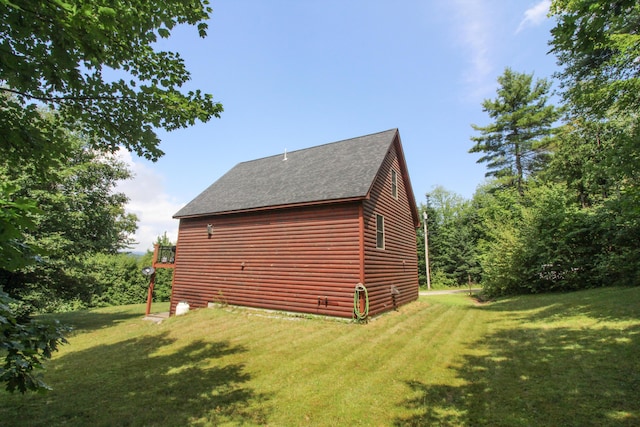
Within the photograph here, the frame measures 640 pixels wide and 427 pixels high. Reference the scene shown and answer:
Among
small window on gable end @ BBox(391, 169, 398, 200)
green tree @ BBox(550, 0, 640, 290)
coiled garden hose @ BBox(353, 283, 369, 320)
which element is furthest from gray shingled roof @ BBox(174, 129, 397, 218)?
green tree @ BBox(550, 0, 640, 290)

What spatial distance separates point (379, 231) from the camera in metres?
12.5

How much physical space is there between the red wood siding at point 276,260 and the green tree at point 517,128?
24.8 metres

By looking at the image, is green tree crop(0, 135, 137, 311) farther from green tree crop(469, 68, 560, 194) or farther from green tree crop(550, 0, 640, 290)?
green tree crop(469, 68, 560, 194)

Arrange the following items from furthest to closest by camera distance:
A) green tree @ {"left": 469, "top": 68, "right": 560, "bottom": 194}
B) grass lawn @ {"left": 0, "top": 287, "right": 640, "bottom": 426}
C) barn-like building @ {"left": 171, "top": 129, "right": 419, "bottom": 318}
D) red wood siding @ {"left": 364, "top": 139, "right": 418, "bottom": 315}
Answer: green tree @ {"left": 469, "top": 68, "right": 560, "bottom": 194}, red wood siding @ {"left": 364, "top": 139, "right": 418, "bottom": 315}, barn-like building @ {"left": 171, "top": 129, "right": 419, "bottom": 318}, grass lawn @ {"left": 0, "top": 287, "right": 640, "bottom": 426}

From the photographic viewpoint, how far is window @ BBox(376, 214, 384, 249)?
12.3m

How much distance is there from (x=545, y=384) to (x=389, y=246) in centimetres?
864

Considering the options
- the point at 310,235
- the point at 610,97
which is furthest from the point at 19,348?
the point at 610,97

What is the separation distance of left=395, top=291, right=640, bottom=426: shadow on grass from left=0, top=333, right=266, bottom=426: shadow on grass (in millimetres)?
2734

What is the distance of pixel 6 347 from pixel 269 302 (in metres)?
10.2

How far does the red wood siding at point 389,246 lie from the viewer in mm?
11305

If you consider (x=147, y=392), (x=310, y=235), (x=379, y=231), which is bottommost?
(x=147, y=392)

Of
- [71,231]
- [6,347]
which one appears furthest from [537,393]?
[71,231]

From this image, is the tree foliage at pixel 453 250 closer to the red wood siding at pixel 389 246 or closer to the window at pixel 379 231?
the red wood siding at pixel 389 246

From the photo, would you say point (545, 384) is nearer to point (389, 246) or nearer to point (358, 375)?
point (358, 375)
